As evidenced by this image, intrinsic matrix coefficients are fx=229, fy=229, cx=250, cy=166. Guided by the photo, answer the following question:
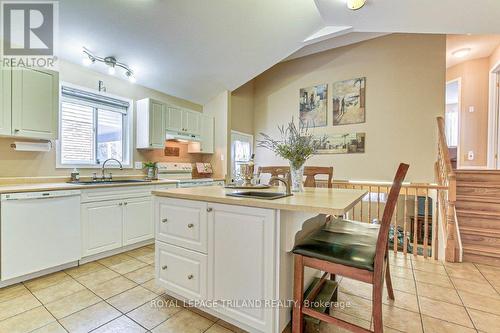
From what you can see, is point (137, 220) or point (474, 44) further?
point (474, 44)

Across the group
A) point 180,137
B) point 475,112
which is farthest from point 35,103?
point 475,112

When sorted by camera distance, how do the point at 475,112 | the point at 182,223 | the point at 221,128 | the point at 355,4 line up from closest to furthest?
1. the point at 182,223
2. the point at 355,4
3. the point at 221,128
4. the point at 475,112

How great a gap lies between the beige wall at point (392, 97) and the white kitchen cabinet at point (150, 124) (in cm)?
342

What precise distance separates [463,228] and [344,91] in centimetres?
326

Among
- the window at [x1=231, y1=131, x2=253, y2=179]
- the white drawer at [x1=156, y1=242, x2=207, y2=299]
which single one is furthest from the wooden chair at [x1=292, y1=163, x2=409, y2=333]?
the window at [x1=231, y1=131, x2=253, y2=179]

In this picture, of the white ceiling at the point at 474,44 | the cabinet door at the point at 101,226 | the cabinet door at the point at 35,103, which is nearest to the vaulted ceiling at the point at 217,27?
the cabinet door at the point at 35,103

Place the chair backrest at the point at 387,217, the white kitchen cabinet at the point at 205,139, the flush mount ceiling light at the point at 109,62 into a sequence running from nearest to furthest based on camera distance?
the chair backrest at the point at 387,217, the flush mount ceiling light at the point at 109,62, the white kitchen cabinet at the point at 205,139

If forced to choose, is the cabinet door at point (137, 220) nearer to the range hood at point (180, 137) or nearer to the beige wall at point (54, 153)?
the beige wall at point (54, 153)

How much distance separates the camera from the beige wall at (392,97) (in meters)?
4.28

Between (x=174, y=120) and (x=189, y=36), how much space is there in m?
1.37

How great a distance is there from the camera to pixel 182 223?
1.75 m

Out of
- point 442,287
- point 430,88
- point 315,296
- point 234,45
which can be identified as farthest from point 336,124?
point 315,296

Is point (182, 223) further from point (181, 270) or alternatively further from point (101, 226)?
point (101, 226)

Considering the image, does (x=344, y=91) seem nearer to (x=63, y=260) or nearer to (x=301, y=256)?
(x=301, y=256)
